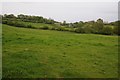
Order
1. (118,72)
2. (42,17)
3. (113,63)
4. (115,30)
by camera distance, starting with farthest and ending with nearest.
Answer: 1. (42,17)
2. (115,30)
3. (113,63)
4. (118,72)

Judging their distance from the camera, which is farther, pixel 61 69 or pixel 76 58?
pixel 76 58

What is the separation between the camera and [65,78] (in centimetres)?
1171

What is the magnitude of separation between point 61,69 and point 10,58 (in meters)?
4.23

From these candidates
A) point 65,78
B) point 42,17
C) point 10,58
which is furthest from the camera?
point 42,17

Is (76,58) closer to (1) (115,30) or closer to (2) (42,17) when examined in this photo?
(1) (115,30)

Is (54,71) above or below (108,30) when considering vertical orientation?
below

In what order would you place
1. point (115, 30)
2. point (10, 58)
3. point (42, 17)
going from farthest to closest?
point (42, 17) < point (115, 30) < point (10, 58)

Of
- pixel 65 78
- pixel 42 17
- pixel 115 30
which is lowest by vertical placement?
pixel 65 78

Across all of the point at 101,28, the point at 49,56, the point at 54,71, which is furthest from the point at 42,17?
the point at 54,71

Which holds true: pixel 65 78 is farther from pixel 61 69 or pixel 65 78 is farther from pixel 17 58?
pixel 17 58

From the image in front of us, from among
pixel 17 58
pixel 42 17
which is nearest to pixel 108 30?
pixel 42 17

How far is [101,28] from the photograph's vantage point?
1842 inches

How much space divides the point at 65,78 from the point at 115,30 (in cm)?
3539

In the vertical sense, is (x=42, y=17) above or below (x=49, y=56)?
above
